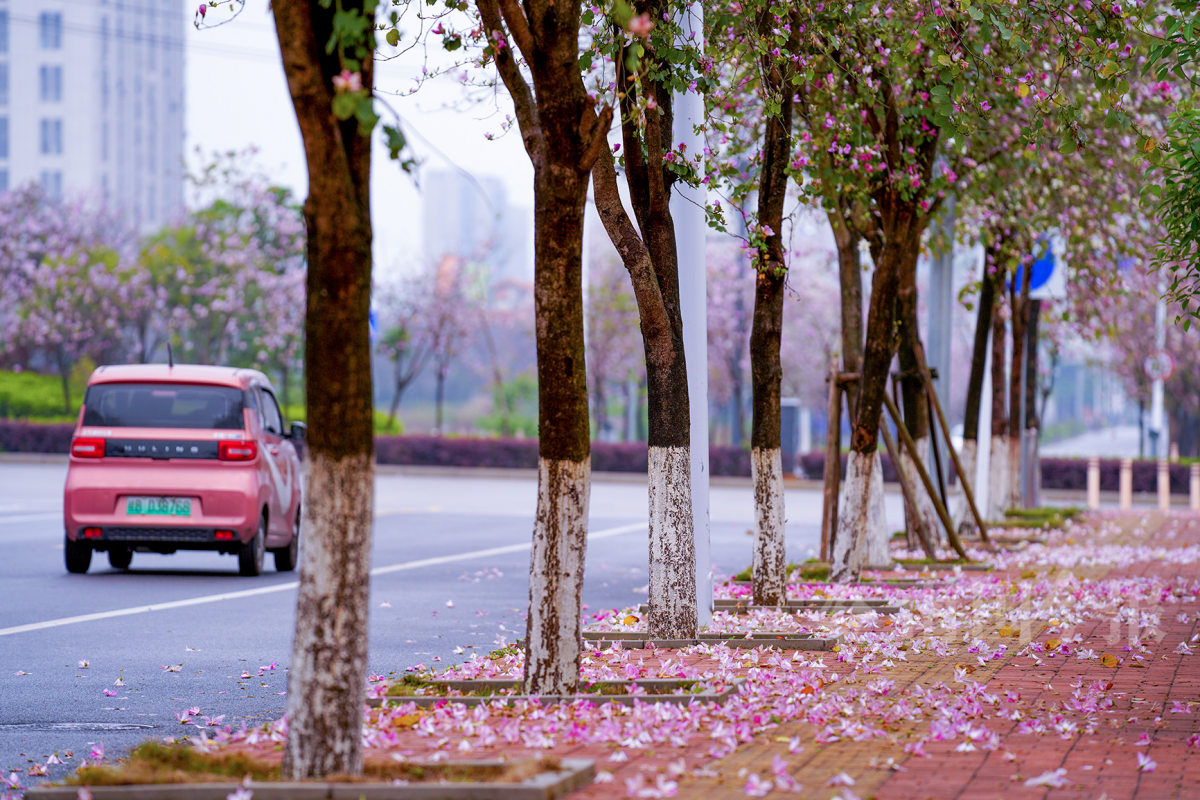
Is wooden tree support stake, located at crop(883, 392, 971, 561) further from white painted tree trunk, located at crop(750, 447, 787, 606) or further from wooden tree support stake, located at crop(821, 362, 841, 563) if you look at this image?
white painted tree trunk, located at crop(750, 447, 787, 606)

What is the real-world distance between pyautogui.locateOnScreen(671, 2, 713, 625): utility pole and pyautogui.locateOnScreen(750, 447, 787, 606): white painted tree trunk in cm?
82

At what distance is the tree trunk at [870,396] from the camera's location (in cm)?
1211

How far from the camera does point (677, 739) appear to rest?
5703 millimetres

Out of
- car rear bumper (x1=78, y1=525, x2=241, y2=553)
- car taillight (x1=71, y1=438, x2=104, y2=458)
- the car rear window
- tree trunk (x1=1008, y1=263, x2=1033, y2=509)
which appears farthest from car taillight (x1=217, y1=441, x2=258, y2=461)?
tree trunk (x1=1008, y1=263, x2=1033, y2=509)

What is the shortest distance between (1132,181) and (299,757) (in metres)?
15.7

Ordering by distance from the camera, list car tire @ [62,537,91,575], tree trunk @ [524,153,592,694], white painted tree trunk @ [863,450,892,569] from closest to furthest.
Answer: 1. tree trunk @ [524,153,592,694]
2. car tire @ [62,537,91,575]
3. white painted tree trunk @ [863,450,892,569]

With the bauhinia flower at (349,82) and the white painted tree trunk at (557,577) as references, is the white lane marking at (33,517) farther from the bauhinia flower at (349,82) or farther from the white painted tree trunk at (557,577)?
the bauhinia flower at (349,82)

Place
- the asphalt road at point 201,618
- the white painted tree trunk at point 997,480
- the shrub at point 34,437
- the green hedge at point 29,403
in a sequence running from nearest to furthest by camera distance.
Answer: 1. the asphalt road at point 201,618
2. the white painted tree trunk at point 997,480
3. the shrub at point 34,437
4. the green hedge at point 29,403

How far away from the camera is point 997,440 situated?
67.4 ft

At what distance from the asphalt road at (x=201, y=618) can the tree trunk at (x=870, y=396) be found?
1.85m

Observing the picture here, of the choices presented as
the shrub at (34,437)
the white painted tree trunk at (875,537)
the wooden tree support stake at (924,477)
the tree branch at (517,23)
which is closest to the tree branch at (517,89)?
the tree branch at (517,23)

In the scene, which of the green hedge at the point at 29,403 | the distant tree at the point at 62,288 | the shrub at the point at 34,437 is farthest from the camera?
the distant tree at the point at 62,288

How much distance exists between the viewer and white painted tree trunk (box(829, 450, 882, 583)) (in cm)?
1196

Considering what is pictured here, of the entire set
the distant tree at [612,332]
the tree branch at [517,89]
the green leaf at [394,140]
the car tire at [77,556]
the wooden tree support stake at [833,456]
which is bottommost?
the car tire at [77,556]
